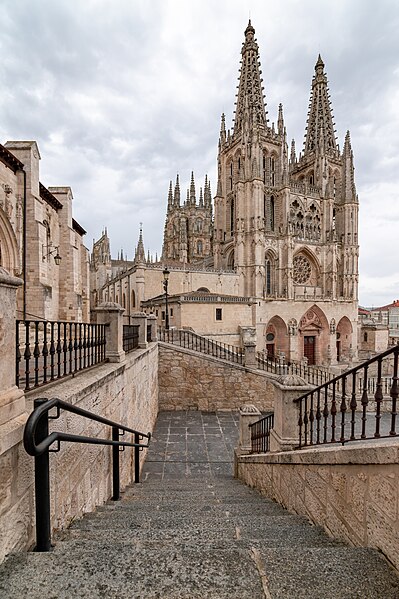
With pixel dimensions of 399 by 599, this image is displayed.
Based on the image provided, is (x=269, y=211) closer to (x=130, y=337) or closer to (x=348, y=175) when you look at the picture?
(x=348, y=175)

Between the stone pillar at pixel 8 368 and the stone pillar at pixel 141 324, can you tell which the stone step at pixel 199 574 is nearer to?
the stone pillar at pixel 8 368

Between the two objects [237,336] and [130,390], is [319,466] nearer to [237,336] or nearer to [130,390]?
[130,390]

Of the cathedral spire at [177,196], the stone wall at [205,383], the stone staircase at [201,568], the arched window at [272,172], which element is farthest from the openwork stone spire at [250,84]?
the stone staircase at [201,568]

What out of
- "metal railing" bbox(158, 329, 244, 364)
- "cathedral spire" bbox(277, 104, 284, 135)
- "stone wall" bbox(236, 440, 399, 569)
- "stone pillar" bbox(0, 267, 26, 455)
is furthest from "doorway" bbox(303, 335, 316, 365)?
"stone pillar" bbox(0, 267, 26, 455)

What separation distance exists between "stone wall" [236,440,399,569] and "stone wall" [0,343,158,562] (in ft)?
7.76

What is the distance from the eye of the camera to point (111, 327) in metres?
6.13

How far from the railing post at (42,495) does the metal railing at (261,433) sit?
4103 millimetres

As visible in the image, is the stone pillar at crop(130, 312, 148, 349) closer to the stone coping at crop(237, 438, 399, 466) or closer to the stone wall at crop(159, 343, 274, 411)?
the stone wall at crop(159, 343, 274, 411)

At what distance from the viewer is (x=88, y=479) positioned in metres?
3.75

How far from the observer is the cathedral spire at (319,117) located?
131 ft

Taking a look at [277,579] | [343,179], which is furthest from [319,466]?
[343,179]

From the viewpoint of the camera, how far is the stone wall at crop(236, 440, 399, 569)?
6.15ft

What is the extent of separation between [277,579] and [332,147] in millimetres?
48119

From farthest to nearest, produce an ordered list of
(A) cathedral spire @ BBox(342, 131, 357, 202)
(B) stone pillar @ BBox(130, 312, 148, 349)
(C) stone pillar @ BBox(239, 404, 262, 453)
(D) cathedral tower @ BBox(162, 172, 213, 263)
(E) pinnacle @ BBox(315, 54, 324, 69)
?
(D) cathedral tower @ BBox(162, 172, 213, 263) < (E) pinnacle @ BBox(315, 54, 324, 69) < (A) cathedral spire @ BBox(342, 131, 357, 202) < (B) stone pillar @ BBox(130, 312, 148, 349) < (C) stone pillar @ BBox(239, 404, 262, 453)
